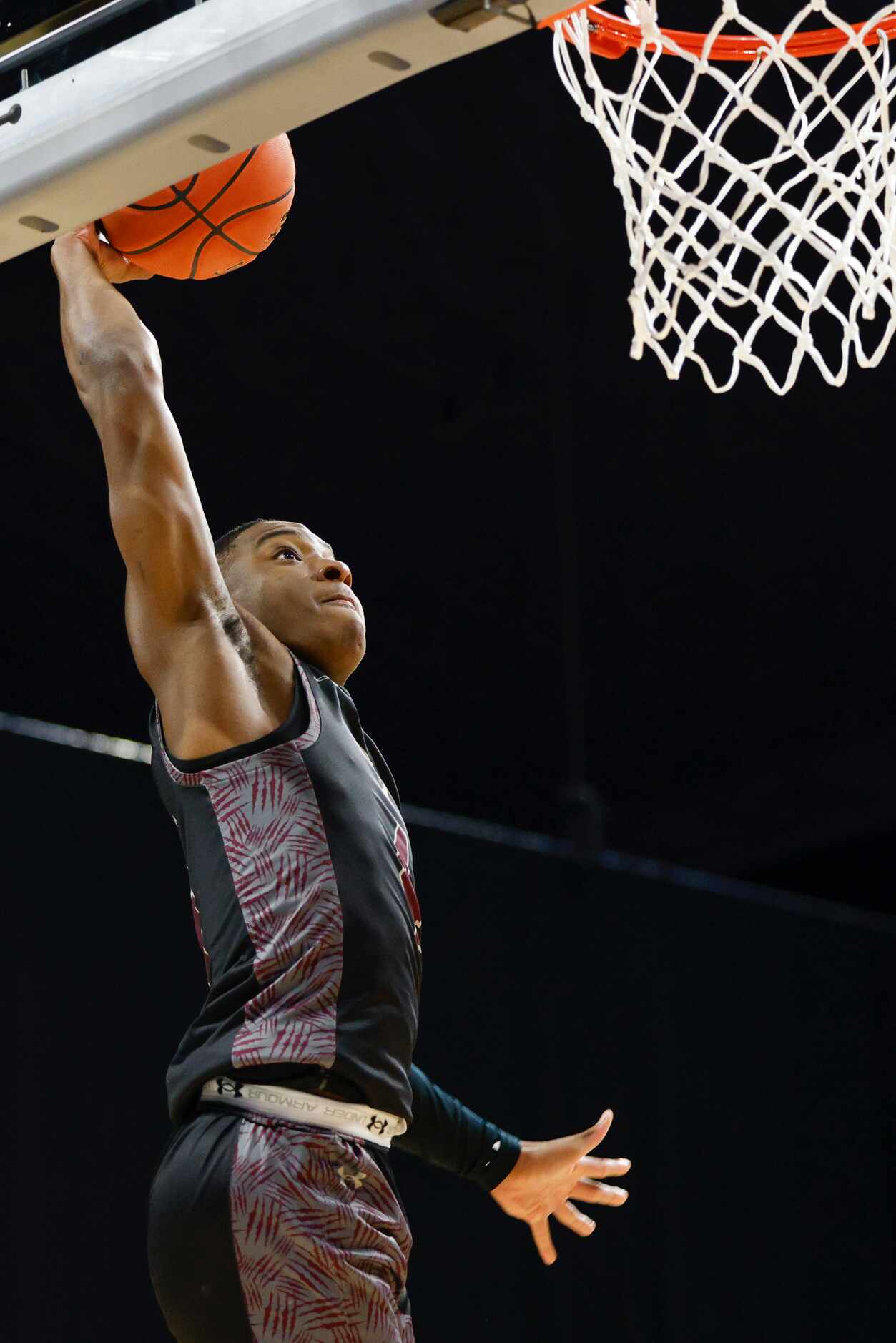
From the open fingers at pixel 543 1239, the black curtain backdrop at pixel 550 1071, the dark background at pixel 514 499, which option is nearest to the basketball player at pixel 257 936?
the open fingers at pixel 543 1239

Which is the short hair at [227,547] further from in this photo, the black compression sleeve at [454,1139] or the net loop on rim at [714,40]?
the net loop on rim at [714,40]

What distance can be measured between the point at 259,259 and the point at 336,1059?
3.68 meters

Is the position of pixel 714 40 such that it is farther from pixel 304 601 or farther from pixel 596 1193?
pixel 596 1193

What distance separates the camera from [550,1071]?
17.6ft

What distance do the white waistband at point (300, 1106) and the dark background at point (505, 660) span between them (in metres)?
2.24

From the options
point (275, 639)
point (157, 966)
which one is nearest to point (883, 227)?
point (275, 639)

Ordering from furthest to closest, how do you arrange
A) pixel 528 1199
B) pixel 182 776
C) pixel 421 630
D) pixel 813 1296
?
pixel 421 630 < pixel 813 1296 < pixel 528 1199 < pixel 182 776

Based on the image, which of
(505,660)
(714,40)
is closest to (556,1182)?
(714,40)

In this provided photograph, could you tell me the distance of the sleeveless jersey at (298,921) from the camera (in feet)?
6.71

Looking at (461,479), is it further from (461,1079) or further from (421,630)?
(461,1079)

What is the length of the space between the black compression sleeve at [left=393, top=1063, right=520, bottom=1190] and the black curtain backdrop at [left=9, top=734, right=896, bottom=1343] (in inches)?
72.9

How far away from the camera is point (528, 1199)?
2.63m

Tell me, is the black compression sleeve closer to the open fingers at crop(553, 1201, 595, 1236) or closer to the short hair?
the open fingers at crop(553, 1201, 595, 1236)

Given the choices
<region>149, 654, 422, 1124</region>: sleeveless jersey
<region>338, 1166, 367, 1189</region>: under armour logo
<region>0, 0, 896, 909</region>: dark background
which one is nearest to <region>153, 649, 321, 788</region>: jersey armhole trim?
<region>149, 654, 422, 1124</region>: sleeveless jersey
